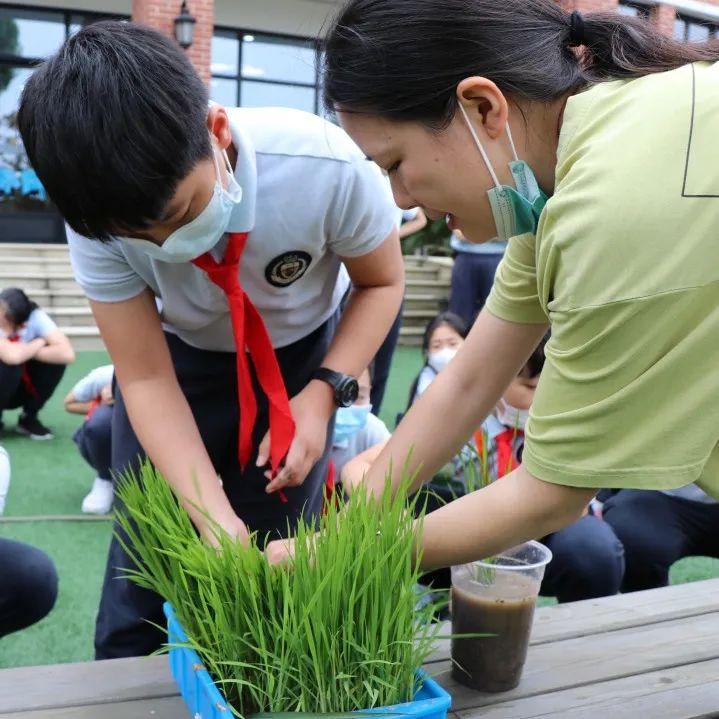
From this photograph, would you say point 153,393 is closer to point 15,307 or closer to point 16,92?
point 15,307

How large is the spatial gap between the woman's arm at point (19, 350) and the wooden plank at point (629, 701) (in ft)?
12.8

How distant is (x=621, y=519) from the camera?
2607 mm

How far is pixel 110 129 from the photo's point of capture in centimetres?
122

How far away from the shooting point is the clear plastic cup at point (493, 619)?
135cm

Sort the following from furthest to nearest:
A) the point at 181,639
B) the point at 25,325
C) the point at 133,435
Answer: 1. the point at 25,325
2. the point at 133,435
3. the point at 181,639

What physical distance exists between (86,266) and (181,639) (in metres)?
0.70

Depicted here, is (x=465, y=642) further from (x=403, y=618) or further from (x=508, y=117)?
(x=508, y=117)

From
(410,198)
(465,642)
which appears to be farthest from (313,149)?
(465,642)

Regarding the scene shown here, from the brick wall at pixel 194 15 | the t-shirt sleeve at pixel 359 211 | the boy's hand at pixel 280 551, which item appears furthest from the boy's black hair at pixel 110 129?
the brick wall at pixel 194 15

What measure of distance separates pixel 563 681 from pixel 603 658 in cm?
12

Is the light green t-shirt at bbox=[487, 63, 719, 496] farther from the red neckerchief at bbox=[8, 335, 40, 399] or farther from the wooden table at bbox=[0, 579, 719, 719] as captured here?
the red neckerchief at bbox=[8, 335, 40, 399]

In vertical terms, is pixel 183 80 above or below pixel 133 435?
above

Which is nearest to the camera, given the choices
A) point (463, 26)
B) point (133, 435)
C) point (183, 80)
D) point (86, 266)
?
point (463, 26)

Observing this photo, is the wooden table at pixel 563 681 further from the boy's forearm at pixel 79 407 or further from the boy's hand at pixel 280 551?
the boy's forearm at pixel 79 407
